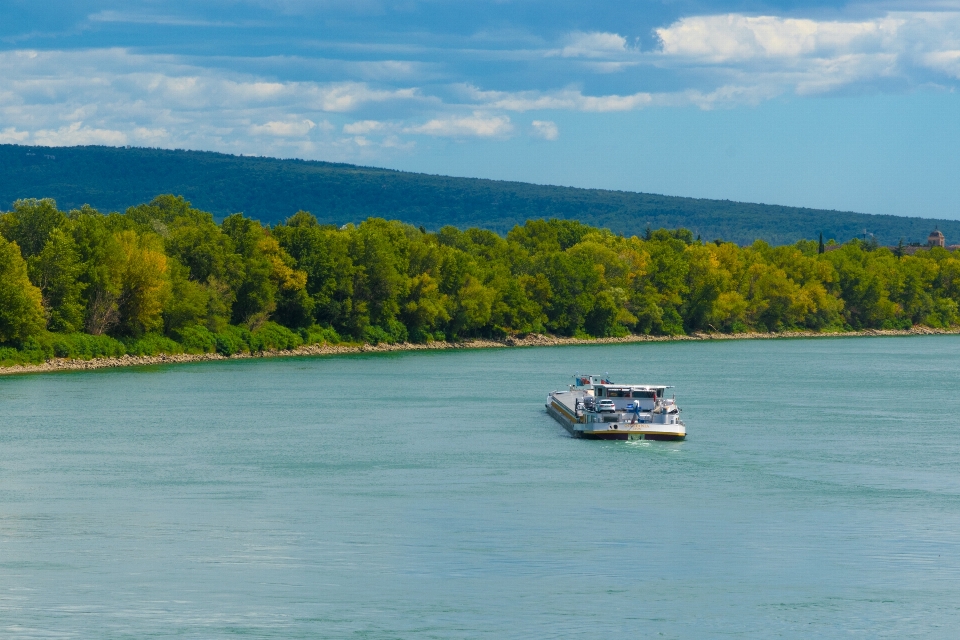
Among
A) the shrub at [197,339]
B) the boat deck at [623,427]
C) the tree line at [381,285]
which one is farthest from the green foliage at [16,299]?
the boat deck at [623,427]

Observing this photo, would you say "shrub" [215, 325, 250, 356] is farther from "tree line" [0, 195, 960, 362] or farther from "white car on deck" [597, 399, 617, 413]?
"white car on deck" [597, 399, 617, 413]

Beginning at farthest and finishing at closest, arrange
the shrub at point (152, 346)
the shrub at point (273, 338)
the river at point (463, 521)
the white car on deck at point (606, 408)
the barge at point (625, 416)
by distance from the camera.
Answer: the shrub at point (273, 338)
the shrub at point (152, 346)
the white car on deck at point (606, 408)
the barge at point (625, 416)
the river at point (463, 521)

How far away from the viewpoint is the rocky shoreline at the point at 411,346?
85250 millimetres

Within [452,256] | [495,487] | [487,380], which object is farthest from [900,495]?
[452,256]

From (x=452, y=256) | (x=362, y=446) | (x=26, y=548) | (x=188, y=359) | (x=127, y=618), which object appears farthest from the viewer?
(x=452, y=256)

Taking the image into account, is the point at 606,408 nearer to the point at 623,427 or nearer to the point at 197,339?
the point at 623,427

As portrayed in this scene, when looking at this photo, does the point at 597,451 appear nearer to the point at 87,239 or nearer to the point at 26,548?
the point at 26,548

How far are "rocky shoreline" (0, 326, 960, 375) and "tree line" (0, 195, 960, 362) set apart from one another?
2.32ft

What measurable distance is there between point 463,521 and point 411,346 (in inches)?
3282

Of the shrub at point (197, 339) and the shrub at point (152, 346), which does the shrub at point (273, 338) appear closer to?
the shrub at point (197, 339)

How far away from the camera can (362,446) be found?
48.7 meters

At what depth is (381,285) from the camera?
11325 centimetres

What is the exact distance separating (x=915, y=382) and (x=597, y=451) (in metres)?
38.6

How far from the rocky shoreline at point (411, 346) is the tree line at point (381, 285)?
0.71 m
